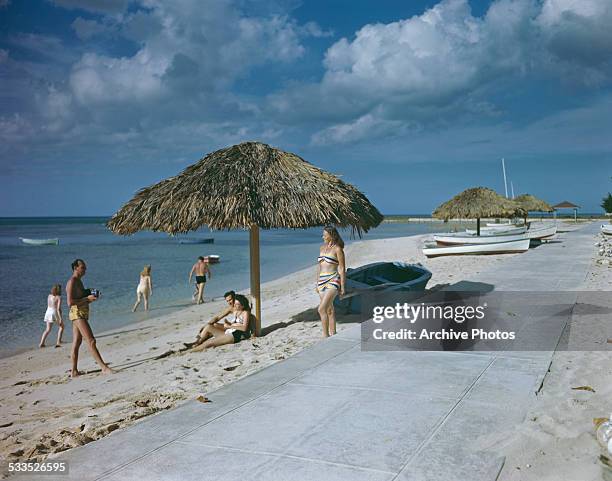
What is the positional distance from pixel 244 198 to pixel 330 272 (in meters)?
1.79

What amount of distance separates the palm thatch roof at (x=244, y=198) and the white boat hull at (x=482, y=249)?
41.2 ft

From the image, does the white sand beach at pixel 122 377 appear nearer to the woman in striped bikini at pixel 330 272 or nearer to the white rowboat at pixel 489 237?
the woman in striped bikini at pixel 330 272

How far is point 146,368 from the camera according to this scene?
7.73m

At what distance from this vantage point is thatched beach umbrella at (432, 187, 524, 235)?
24203 millimetres

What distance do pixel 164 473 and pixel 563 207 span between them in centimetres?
5403

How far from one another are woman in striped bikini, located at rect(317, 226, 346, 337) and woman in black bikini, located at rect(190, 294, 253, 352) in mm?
1714

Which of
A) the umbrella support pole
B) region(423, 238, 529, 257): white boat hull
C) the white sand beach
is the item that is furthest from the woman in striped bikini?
region(423, 238, 529, 257): white boat hull

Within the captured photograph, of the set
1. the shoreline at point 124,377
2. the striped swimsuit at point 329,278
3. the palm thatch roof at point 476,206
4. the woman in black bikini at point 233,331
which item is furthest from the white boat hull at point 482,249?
the striped swimsuit at point 329,278

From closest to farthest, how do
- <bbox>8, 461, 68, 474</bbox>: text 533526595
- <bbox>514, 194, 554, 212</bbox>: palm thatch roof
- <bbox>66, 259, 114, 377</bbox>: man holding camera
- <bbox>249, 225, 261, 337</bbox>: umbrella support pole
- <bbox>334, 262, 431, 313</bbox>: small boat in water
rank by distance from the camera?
1. <bbox>8, 461, 68, 474</bbox>: text 533526595
2. <bbox>66, 259, 114, 377</bbox>: man holding camera
3. <bbox>249, 225, 261, 337</bbox>: umbrella support pole
4. <bbox>334, 262, 431, 313</bbox>: small boat in water
5. <bbox>514, 194, 554, 212</bbox>: palm thatch roof

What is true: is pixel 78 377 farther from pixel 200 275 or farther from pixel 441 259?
pixel 441 259

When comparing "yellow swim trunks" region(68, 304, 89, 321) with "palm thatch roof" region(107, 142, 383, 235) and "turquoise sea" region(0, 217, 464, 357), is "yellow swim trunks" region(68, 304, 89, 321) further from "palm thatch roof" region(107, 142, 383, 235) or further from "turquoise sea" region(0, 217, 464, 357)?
"turquoise sea" region(0, 217, 464, 357)

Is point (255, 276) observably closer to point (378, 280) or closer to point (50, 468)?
point (378, 280)

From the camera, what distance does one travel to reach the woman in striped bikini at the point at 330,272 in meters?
7.09

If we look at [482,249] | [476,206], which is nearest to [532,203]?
[476,206]
